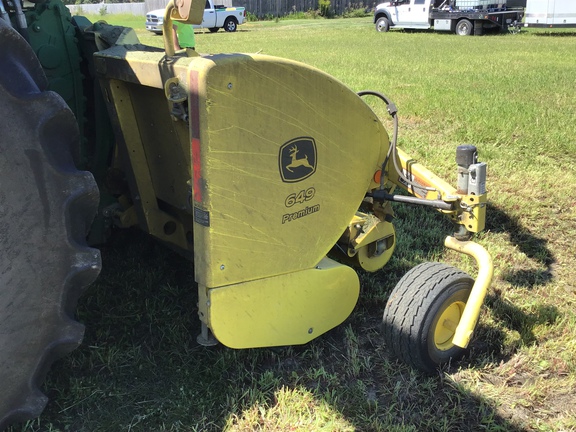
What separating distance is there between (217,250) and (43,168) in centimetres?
70

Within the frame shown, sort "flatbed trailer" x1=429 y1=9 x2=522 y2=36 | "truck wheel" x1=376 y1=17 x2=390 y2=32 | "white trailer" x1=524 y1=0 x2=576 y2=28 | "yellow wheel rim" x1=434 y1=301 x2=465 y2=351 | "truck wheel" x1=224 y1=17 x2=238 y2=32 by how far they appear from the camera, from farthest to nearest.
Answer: "truck wheel" x1=224 y1=17 x2=238 y2=32, "truck wheel" x1=376 y1=17 x2=390 y2=32, "flatbed trailer" x1=429 y1=9 x2=522 y2=36, "white trailer" x1=524 y1=0 x2=576 y2=28, "yellow wheel rim" x1=434 y1=301 x2=465 y2=351

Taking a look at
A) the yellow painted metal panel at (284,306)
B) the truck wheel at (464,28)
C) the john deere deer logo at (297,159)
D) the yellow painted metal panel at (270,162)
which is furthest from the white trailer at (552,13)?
the john deere deer logo at (297,159)

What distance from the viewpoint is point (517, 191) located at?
4500mm

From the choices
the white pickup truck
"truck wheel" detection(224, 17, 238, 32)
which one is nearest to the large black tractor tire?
the white pickup truck

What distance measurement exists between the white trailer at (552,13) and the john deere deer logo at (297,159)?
2169cm

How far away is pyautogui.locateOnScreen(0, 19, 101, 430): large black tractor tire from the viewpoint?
5.12 ft

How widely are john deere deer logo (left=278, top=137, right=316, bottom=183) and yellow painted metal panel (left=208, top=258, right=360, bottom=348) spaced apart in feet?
1.34

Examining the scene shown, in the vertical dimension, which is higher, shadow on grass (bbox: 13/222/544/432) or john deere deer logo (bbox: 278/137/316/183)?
john deere deer logo (bbox: 278/137/316/183)

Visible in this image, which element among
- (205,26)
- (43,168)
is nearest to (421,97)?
(43,168)

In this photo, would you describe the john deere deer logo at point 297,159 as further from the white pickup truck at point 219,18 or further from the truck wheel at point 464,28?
the white pickup truck at point 219,18

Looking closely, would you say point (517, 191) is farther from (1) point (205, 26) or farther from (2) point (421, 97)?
(1) point (205, 26)

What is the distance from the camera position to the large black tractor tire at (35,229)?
156cm

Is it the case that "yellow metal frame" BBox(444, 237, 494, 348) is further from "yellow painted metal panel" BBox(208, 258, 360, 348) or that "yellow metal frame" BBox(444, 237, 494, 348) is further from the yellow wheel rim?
"yellow painted metal panel" BBox(208, 258, 360, 348)

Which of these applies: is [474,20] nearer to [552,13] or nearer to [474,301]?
[552,13]
